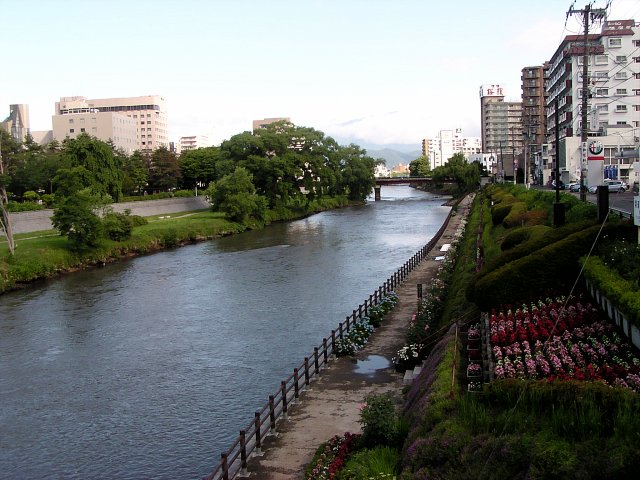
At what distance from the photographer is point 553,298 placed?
18.6 meters

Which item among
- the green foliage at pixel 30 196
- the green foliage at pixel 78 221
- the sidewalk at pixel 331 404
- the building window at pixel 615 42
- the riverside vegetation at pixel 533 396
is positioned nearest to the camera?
the riverside vegetation at pixel 533 396

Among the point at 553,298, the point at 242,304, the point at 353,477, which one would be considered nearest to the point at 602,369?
the point at 353,477

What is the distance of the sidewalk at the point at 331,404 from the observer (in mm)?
14762

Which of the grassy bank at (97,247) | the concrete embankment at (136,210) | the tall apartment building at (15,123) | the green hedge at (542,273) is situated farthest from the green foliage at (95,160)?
the tall apartment building at (15,123)

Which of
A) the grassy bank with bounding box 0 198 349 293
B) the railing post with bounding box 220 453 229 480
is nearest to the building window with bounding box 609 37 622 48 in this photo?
the grassy bank with bounding box 0 198 349 293

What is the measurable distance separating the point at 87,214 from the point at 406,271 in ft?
91.1

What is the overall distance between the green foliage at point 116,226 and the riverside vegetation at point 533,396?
4114cm

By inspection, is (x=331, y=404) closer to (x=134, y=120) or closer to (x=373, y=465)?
(x=373, y=465)

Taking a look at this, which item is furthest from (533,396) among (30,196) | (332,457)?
(30,196)

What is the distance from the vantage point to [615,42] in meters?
87.1

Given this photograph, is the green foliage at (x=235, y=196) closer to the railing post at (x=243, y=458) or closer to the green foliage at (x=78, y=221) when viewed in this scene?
the green foliage at (x=78, y=221)

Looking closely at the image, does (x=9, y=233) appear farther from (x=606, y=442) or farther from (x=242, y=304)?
(x=606, y=442)

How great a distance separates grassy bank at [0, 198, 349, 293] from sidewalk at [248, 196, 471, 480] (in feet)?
95.2

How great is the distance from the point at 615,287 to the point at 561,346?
5.85 ft
